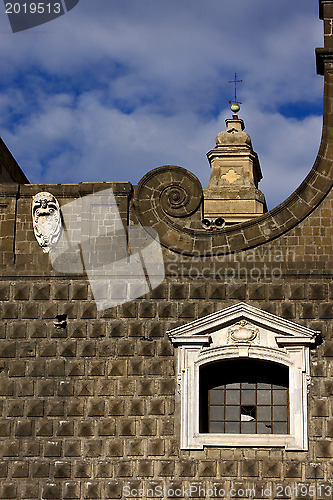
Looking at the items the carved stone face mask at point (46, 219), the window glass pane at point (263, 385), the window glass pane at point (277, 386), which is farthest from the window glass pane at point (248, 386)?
the carved stone face mask at point (46, 219)

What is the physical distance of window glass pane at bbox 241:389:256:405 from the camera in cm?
1998

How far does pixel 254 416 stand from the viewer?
19906 millimetres

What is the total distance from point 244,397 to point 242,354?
2.89 feet

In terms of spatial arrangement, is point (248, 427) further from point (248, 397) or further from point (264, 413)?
point (248, 397)

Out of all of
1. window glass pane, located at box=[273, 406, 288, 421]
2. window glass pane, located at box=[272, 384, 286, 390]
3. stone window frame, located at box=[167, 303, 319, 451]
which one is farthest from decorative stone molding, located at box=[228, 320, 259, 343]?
window glass pane, located at box=[273, 406, 288, 421]

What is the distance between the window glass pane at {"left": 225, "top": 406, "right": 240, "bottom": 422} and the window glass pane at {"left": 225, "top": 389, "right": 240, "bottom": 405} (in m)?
0.09

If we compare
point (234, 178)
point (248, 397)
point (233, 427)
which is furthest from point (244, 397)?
point (234, 178)

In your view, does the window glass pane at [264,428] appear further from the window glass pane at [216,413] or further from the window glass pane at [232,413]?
the window glass pane at [216,413]

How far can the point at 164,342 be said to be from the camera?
20047 mm

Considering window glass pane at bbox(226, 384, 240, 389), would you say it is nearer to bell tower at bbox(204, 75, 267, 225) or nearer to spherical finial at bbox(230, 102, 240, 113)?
bell tower at bbox(204, 75, 267, 225)

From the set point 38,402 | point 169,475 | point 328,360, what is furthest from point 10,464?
point 328,360

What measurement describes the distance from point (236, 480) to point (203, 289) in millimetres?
3604

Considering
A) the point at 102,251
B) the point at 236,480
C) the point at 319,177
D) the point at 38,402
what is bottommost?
the point at 236,480

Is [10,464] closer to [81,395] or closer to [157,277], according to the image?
[81,395]
